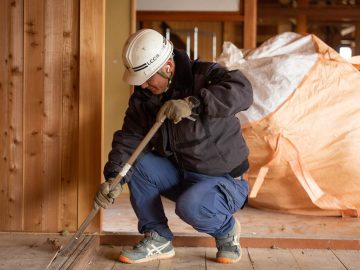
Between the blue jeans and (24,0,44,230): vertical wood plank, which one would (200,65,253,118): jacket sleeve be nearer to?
the blue jeans

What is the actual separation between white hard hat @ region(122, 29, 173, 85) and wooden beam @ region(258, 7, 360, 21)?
315cm

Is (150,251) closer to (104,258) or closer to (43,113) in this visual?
(104,258)

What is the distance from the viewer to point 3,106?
Answer: 1.83 m

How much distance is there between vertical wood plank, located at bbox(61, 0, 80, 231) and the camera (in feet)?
5.95

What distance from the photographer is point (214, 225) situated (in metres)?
1.63

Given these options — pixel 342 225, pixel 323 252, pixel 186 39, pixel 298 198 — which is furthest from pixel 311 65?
pixel 186 39

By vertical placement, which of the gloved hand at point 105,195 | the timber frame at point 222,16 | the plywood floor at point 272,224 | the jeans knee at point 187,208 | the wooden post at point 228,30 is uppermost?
the timber frame at point 222,16

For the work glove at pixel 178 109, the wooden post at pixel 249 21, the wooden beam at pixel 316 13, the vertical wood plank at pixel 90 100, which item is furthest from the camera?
the wooden beam at pixel 316 13

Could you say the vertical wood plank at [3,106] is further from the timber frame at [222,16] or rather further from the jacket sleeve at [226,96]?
the timber frame at [222,16]

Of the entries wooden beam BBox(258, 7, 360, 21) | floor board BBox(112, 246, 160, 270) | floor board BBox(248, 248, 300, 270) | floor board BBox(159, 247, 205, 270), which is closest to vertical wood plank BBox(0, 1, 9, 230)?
floor board BBox(112, 246, 160, 270)

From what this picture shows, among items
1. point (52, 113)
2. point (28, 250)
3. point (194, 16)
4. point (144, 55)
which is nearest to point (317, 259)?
point (144, 55)

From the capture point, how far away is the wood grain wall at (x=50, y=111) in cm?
181

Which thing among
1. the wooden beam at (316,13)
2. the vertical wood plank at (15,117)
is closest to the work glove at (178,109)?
the vertical wood plank at (15,117)

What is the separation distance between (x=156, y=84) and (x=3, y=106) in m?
0.82
